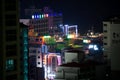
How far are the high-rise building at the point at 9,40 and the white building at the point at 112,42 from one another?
28.9ft

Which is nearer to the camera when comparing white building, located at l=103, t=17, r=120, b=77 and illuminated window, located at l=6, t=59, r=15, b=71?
illuminated window, located at l=6, t=59, r=15, b=71

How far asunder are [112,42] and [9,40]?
9.61m

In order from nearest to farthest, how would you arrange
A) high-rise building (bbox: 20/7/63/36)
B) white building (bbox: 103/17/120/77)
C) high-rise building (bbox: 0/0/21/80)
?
high-rise building (bbox: 0/0/21/80), white building (bbox: 103/17/120/77), high-rise building (bbox: 20/7/63/36)

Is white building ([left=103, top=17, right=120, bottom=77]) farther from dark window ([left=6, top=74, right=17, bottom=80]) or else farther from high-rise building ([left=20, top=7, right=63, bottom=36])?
high-rise building ([left=20, top=7, right=63, bottom=36])

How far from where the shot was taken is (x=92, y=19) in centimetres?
3941

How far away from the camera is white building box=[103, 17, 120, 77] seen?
52.2 feet

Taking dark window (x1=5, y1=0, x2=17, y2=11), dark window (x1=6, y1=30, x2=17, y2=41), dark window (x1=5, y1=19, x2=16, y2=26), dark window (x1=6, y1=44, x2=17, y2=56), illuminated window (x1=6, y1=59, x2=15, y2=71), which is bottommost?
illuminated window (x1=6, y1=59, x2=15, y2=71)

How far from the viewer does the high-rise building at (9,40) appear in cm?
749

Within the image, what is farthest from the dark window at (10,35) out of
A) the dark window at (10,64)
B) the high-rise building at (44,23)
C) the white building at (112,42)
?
the high-rise building at (44,23)

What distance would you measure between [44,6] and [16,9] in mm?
34818

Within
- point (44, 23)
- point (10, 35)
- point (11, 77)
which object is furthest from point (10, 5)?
point (44, 23)

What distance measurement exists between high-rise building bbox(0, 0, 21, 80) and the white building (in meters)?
8.80

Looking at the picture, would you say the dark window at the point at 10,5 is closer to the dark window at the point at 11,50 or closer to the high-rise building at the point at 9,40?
the high-rise building at the point at 9,40

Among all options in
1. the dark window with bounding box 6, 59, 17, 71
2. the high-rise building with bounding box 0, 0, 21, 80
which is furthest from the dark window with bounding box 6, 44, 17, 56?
the dark window with bounding box 6, 59, 17, 71
